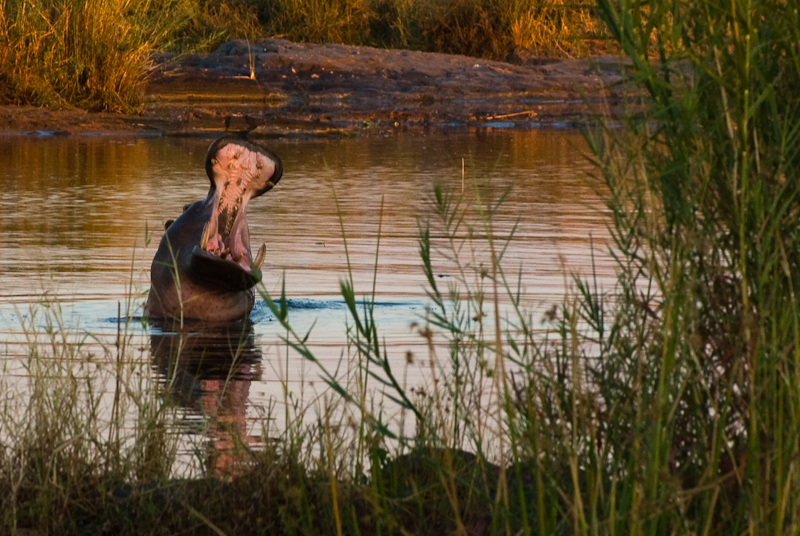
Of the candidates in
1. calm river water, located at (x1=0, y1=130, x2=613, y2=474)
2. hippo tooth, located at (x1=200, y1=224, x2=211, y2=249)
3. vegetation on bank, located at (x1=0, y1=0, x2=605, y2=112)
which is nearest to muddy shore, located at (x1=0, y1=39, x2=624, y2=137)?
vegetation on bank, located at (x1=0, y1=0, x2=605, y2=112)

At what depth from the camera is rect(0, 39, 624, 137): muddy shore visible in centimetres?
1550

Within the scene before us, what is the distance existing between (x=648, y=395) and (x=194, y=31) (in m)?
19.7

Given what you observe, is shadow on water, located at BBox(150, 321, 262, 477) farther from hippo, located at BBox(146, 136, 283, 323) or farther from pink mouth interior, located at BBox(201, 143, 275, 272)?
pink mouth interior, located at BBox(201, 143, 275, 272)

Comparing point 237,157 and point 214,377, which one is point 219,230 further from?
point 214,377

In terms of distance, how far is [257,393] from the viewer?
165 inches

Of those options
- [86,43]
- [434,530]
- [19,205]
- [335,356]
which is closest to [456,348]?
[434,530]

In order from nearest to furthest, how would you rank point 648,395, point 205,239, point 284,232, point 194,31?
1. point 648,395
2. point 205,239
3. point 284,232
4. point 194,31

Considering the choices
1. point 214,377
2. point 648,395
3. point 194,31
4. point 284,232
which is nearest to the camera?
point 648,395

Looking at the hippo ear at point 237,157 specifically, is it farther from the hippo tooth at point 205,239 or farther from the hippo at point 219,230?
the hippo tooth at point 205,239

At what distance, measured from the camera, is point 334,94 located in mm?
17094

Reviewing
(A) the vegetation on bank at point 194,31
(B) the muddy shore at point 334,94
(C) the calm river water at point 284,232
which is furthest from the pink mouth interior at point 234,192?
(B) the muddy shore at point 334,94

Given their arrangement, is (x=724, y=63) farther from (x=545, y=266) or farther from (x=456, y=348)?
(x=545, y=266)

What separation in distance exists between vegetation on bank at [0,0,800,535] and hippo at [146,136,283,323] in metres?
2.18

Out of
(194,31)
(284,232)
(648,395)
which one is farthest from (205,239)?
(194,31)
